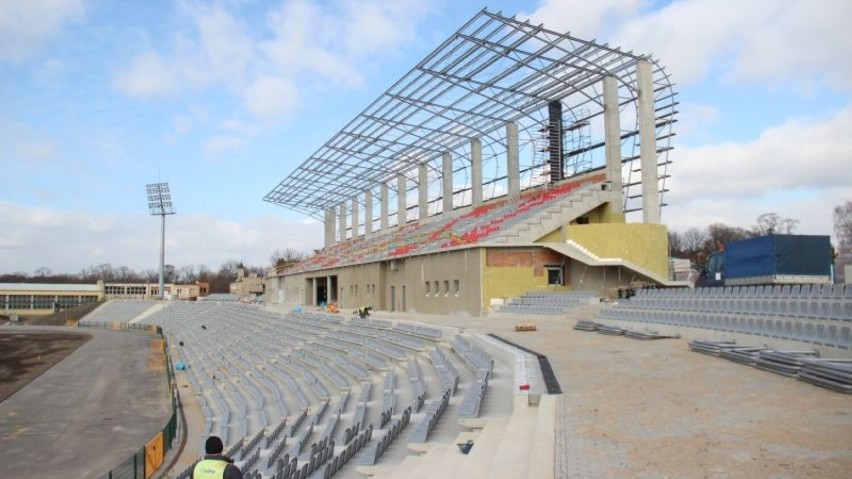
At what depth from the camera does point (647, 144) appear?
2838 centimetres

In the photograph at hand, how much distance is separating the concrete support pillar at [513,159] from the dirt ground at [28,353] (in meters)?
28.0

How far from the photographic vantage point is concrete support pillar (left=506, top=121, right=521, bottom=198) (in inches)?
1522

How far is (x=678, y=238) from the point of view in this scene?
326 feet

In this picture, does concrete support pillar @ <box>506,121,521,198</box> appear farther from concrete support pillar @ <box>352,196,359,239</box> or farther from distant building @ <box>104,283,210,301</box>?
distant building @ <box>104,283,210,301</box>

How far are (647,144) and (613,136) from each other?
2.50 meters

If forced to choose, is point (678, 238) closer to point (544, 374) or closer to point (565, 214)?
point (565, 214)

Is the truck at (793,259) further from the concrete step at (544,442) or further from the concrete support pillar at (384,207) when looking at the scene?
the concrete support pillar at (384,207)

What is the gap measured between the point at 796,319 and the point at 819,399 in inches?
191

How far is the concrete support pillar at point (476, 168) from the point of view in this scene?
42125 mm

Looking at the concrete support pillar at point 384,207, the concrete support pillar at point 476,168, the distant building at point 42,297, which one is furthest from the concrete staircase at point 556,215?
the distant building at point 42,297

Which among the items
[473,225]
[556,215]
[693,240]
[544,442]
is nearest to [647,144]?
[556,215]

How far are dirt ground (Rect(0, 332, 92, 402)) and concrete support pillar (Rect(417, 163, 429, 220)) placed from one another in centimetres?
2708

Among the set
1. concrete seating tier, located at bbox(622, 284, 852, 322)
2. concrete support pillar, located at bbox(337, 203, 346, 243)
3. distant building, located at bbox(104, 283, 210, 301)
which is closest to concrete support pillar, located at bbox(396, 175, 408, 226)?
concrete support pillar, located at bbox(337, 203, 346, 243)

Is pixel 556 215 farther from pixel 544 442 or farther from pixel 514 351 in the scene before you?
pixel 544 442
